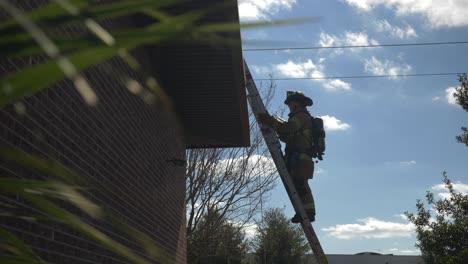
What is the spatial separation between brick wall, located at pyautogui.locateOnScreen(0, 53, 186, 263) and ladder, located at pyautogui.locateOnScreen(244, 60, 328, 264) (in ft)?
4.23

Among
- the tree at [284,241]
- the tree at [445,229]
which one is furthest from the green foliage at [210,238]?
the tree at [284,241]

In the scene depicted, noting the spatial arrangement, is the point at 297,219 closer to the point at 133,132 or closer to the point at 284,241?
the point at 133,132

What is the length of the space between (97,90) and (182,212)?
4.97 meters

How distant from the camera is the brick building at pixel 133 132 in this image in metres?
3.01

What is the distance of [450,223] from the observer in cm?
1185

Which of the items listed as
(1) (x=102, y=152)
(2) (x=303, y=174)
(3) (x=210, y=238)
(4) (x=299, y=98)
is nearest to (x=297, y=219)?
(2) (x=303, y=174)

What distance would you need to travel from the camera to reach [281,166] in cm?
771

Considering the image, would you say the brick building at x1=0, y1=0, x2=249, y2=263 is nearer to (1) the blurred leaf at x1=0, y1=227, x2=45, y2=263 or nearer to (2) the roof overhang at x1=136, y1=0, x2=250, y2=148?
(2) the roof overhang at x1=136, y1=0, x2=250, y2=148

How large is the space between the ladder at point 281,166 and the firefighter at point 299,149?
0.10m

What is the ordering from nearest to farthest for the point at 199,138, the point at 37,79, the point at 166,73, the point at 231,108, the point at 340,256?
the point at 37,79 < the point at 166,73 < the point at 231,108 < the point at 199,138 < the point at 340,256

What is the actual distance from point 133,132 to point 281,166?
8.80 ft

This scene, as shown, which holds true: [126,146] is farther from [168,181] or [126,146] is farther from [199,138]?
[199,138]

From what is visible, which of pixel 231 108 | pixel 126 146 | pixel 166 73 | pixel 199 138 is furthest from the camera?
pixel 199 138

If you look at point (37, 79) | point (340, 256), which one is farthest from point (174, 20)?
point (340, 256)
